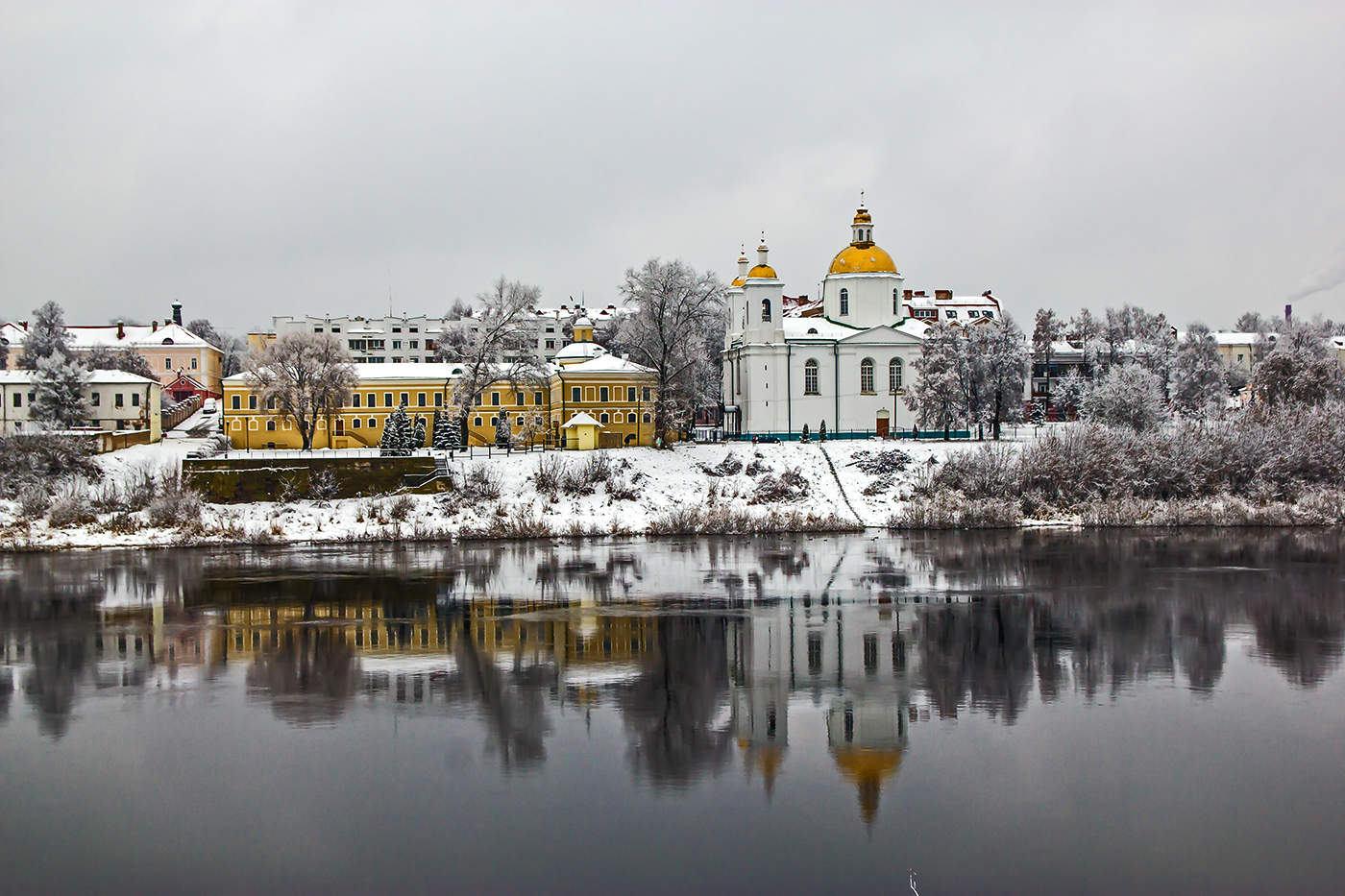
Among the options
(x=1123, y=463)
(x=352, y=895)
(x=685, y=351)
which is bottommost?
(x=352, y=895)

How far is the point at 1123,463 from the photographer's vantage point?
1699 inches

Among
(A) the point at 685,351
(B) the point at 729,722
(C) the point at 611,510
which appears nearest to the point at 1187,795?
(B) the point at 729,722

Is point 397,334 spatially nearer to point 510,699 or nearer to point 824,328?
point 824,328

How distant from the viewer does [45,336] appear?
7194 cm

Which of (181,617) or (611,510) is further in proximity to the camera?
(611,510)

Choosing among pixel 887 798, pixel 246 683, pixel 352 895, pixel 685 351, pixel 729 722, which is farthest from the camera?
pixel 685 351

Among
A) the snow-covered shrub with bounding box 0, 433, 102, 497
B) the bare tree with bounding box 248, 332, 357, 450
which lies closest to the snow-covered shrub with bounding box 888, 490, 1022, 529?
the bare tree with bounding box 248, 332, 357, 450

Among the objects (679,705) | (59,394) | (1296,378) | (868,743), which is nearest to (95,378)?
(59,394)

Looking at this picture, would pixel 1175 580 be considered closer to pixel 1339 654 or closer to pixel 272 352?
pixel 1339 654

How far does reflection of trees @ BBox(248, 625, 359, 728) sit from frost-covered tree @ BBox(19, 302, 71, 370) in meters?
46.1

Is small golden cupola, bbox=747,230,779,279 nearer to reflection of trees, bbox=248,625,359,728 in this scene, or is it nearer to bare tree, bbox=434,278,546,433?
bare tree, bbox=434,278,546,433

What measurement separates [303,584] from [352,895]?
19.4 m

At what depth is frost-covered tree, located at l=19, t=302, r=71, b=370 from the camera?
221ft

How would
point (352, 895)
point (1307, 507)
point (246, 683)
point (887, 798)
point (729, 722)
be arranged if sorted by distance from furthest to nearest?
point (1307, 507) → point (246, 683) → point (729, 722) → point (887, 798) → point (352, 895)
